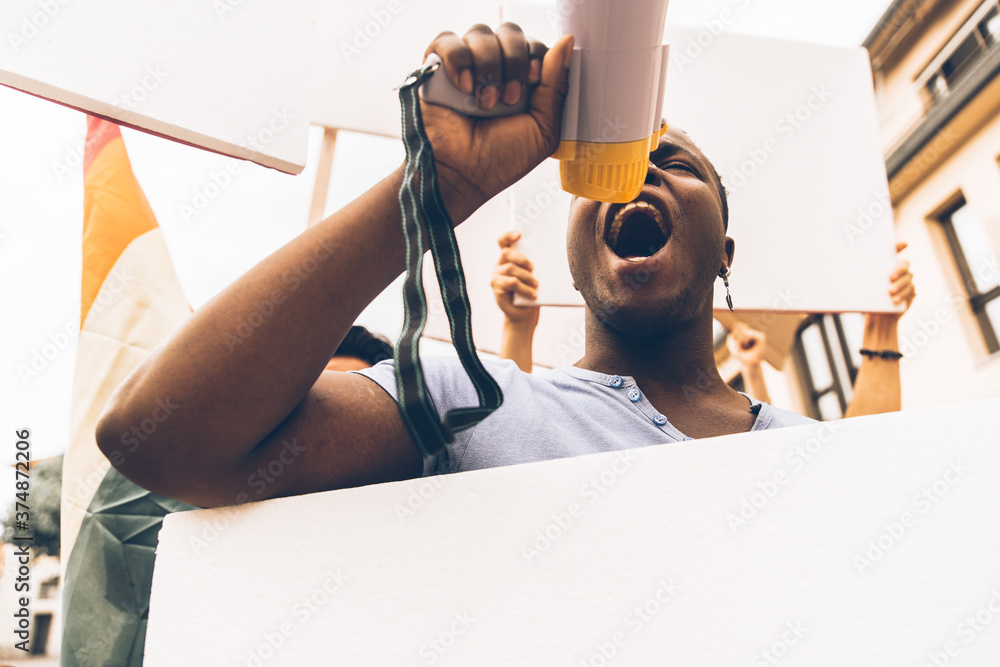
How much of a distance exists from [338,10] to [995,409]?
7.15 ft

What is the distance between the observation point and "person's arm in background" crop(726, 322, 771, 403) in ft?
9.61

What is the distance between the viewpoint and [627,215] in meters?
1.51

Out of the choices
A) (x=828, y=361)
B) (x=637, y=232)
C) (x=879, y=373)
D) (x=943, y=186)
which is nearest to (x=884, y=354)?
(x=879, y=373)

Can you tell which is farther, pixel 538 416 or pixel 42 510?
pixel 42 510

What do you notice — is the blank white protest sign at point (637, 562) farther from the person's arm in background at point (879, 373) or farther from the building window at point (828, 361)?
the building window at point (828, 361)

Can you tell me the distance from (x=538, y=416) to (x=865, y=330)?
1635mm

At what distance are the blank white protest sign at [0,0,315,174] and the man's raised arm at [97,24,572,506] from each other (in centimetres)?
44

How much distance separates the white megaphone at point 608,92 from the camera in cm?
79

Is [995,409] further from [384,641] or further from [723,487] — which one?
[384,641]

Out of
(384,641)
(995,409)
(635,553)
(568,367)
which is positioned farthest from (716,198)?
(384,641)

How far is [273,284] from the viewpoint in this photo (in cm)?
80

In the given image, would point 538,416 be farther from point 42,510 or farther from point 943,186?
point 943,186

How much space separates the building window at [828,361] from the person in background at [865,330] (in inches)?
261

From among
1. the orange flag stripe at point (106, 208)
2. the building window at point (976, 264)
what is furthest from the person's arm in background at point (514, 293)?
the building window at point (976, 264)
